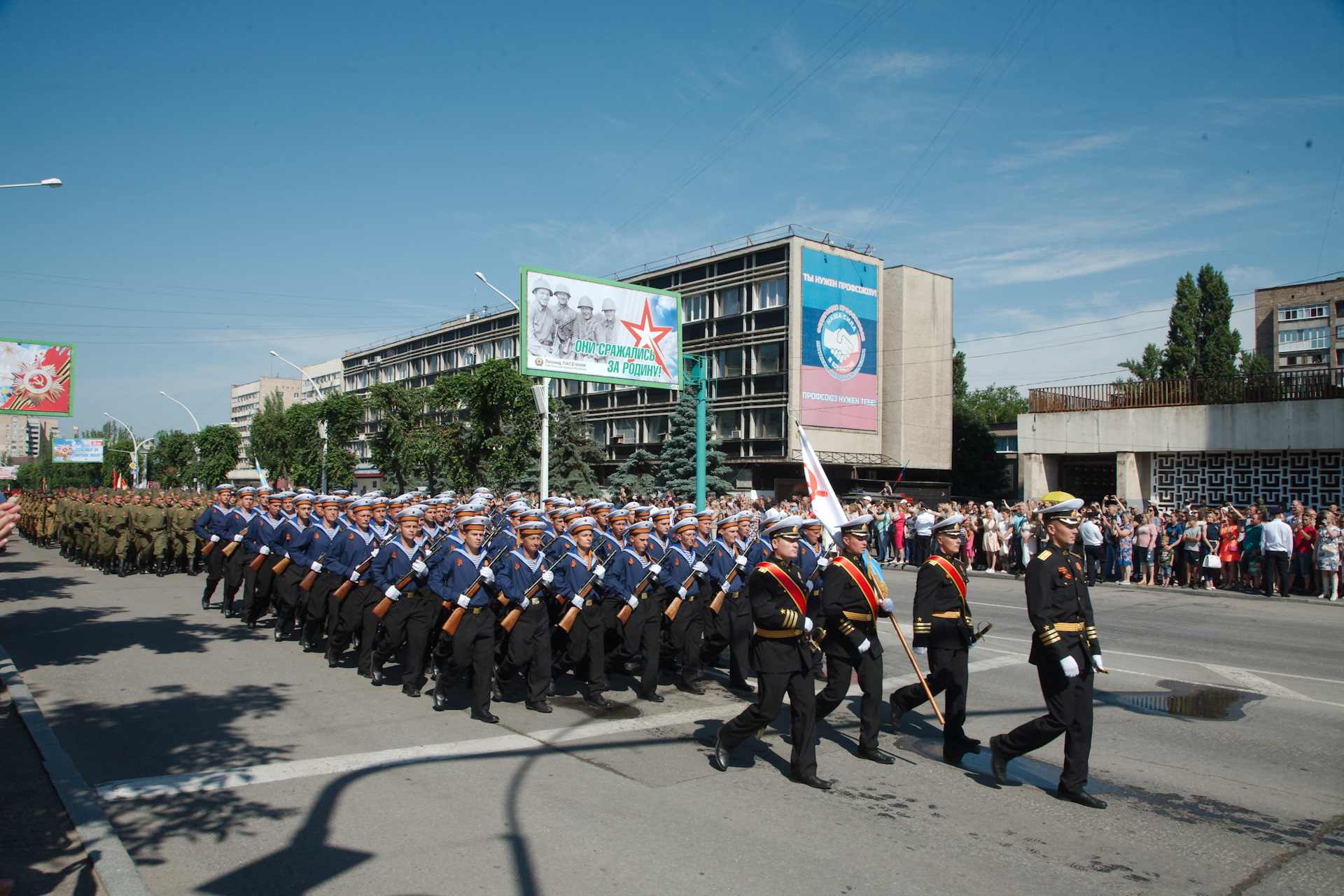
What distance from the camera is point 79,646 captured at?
34.5 ft

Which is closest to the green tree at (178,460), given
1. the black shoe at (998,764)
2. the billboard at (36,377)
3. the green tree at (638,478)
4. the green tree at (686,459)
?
the billboard at (36,377)

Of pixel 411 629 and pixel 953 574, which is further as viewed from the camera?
pixel 411 629

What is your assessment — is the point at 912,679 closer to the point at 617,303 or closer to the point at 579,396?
the point at 617,303

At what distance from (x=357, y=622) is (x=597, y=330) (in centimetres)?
1487

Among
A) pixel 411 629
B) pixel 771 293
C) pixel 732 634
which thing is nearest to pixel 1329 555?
pixel 732 634

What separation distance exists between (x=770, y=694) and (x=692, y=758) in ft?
3.01

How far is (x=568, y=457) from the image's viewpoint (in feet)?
145

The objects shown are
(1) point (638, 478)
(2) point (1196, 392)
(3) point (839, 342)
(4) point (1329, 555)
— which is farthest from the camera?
(3) point (839, 342)

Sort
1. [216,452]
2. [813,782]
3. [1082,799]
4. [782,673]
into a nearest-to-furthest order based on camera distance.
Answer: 1. [1082,799]
2. [813,782]
3. [782,673]
4. [216,452]

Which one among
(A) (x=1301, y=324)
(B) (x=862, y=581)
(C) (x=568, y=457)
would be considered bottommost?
(B) (x=862, y=581)

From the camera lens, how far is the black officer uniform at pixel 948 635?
248 inches

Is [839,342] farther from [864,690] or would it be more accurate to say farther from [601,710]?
[864,690]

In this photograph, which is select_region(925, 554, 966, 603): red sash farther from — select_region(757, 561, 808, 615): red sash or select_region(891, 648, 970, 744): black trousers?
select_region(757, 561, 808, 615): red sash

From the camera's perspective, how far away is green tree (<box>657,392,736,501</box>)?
37.9 m
